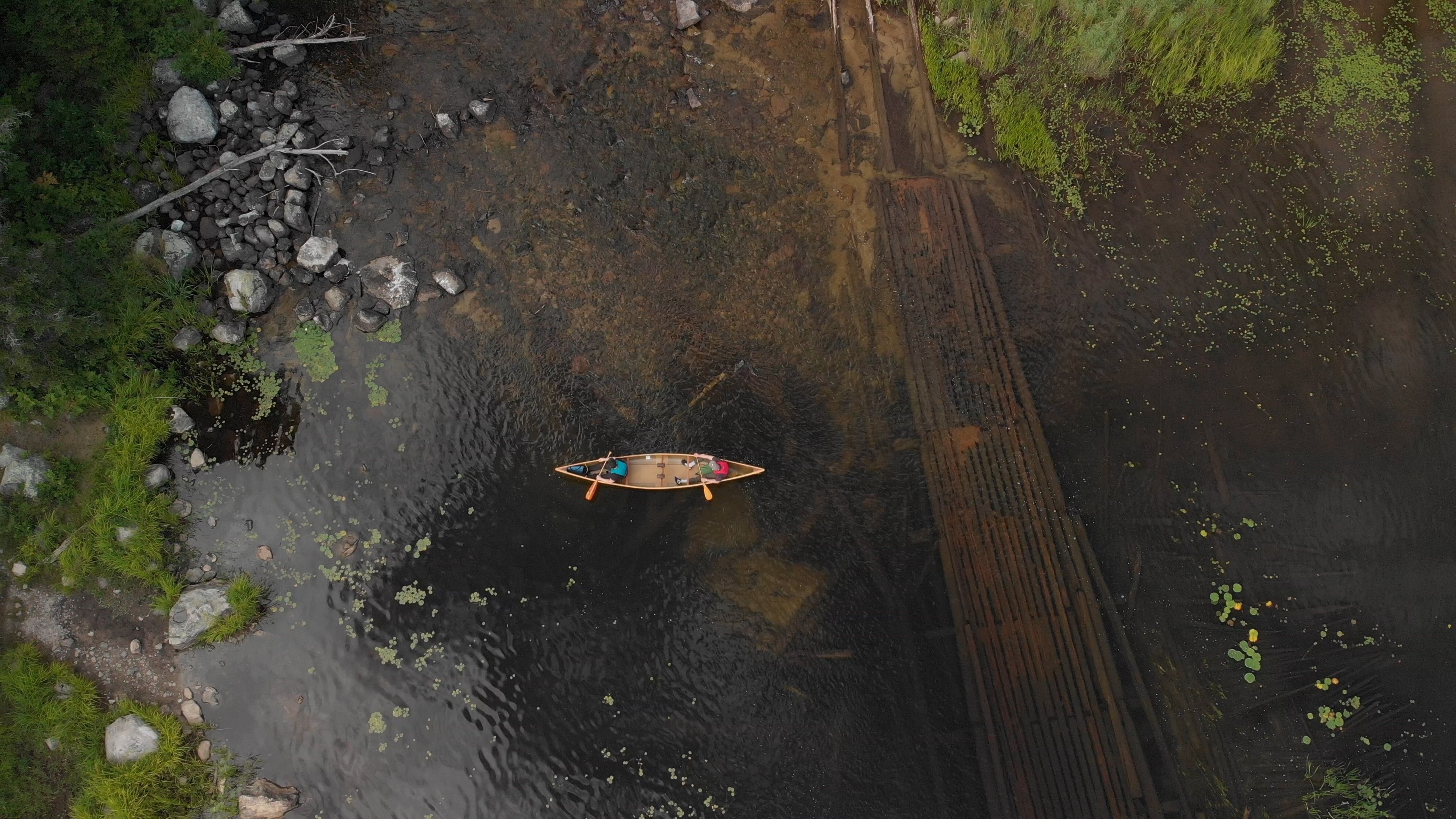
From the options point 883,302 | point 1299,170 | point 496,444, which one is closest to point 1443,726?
point 1299,170

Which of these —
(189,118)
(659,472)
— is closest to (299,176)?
(189,118)

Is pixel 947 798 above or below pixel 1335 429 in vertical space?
below

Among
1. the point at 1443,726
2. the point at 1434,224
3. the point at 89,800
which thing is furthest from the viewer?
the point at 1434,224

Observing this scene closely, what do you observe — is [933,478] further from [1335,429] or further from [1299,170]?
[1299,170]

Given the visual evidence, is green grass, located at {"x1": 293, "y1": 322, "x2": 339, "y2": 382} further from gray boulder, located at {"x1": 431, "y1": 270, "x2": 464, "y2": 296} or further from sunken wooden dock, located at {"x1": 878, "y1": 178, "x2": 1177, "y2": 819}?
sunken wooden dock, located at {"x1": 878, "y1": 178, "x2": 1177, "y2": 819}

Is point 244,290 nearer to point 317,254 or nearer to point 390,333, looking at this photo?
point 317,254

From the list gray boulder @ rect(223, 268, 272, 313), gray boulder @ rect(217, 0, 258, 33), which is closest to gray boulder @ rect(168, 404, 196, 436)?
gray boulder @ rect(223, 268, 272, 313)

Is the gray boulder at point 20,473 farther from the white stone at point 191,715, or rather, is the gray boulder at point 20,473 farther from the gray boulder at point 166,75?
the gray boulder at point 166,75
